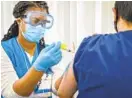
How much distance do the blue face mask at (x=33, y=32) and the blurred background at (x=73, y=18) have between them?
0.51m

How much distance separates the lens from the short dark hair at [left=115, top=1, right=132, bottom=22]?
111cm

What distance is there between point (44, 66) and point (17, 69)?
0.26m

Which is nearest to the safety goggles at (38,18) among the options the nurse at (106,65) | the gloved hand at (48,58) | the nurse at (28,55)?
the nurse at (28,55)

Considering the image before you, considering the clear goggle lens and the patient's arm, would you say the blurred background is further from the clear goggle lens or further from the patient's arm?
the patient's arm

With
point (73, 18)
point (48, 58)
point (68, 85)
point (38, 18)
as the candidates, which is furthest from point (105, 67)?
point (73, 18)

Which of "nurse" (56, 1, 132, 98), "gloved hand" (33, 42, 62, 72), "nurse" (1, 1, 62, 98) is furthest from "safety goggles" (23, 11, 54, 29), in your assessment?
"nurse" (56, 1, 132, 98)

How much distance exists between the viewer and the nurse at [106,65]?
1058mm

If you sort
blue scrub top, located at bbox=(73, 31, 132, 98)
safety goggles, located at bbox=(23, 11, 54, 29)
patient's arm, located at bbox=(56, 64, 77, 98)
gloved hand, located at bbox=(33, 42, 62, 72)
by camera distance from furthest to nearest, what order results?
safety goggles, located at bbox=(23, 11, 54, 29) → gloved hand, located at bbox=(33, 42, 62, 72) → patient's arm, located at bbox=(56, 64, 77, 98) → blue scrub top, located at bbox=(73, 31, 132, 98)

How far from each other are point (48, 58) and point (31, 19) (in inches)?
13.3

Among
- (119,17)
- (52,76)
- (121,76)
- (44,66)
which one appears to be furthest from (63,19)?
(121,76)

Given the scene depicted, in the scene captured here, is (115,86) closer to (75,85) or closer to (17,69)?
(75,85)

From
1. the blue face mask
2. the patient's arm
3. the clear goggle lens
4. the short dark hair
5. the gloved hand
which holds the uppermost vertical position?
the short dark hair

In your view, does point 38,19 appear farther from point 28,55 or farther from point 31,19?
point 28,55

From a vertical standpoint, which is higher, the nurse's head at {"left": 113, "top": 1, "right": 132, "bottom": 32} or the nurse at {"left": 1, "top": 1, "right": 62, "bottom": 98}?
the nurse's head at {"left": 113, "top": 1, "right": 132, "bottom": 32}
